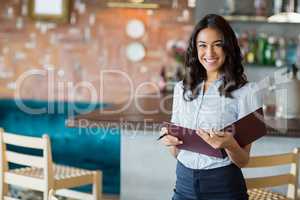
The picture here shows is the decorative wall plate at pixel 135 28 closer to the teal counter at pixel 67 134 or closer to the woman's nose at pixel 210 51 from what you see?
the teal counter at pixel 67 134

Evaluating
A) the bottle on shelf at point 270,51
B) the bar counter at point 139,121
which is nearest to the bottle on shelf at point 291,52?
the bottle on shelf at point 270,51

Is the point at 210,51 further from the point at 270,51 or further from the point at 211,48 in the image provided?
the point at 270,51

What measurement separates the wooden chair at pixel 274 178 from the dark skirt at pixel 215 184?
0.36 metres

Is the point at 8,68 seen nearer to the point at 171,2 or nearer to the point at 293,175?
the point at 171,2

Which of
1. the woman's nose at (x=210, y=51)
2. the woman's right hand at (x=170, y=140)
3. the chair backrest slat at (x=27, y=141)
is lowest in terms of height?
the chair backrest slat at (x=27, y=141)

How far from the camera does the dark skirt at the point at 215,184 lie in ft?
6.13

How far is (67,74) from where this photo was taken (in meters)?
5.10

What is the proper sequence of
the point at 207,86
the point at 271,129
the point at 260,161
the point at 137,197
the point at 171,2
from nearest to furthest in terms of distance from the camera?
the point at 207,86 < the point at 260,161 < the point at 271,129 < the point at 137,197 < the point at 171,2

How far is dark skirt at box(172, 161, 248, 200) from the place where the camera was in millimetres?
1869

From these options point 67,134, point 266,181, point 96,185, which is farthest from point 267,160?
point 67,134

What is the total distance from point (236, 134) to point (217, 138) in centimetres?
11

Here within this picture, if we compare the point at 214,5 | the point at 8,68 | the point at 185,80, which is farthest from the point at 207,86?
the point at 8,68

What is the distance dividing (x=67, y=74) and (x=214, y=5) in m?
1.55

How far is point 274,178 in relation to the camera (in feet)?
7.78
